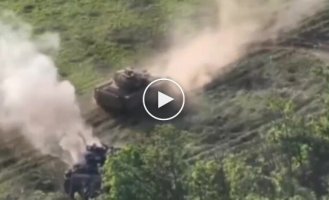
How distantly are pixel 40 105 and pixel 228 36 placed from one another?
10684 millimetres

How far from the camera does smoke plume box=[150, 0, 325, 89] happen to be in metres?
47.4

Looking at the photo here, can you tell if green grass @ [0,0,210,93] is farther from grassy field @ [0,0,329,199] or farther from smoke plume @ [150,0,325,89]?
smoke plume @ [150,0,325,89]

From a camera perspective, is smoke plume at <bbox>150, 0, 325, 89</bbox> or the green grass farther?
the green grass

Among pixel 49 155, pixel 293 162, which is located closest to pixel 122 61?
pixel 49 155

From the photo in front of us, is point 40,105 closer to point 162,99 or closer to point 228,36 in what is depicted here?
point 162,99

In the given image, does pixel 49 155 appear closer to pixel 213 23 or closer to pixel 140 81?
pixel 140 81

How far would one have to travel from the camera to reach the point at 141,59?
4938 cm

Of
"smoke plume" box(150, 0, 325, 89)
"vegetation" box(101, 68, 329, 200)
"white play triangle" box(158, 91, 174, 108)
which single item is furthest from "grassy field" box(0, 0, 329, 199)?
"vegetation" box(101, 68, 329, 200)

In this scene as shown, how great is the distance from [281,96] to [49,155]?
401 inches
